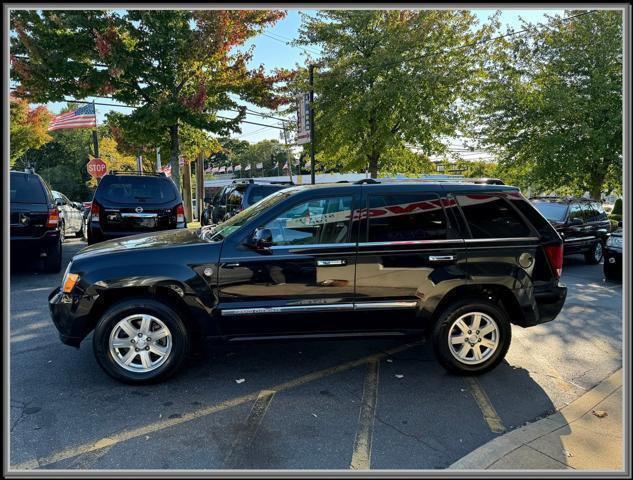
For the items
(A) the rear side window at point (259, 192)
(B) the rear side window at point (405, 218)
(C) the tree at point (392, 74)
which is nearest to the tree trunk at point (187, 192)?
(C) the tree at point (392, 74)

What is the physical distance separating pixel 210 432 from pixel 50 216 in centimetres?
593

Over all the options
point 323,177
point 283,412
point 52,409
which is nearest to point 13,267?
point 52,409

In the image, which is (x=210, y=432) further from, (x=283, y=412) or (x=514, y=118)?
(x=514, y=118)

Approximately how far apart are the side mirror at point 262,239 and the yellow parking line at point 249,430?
1.26 metres

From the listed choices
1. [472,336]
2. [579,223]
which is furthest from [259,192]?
[579,223]

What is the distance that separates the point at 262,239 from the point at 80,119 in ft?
67.2

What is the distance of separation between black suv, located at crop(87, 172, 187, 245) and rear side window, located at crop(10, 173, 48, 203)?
87 centimetres

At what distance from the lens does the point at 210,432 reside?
10.5 feet

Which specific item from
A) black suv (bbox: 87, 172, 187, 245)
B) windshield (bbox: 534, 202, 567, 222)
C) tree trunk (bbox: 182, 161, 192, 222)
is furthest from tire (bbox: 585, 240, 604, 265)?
tree trunk (bbox: 182, 161, 192, 222)

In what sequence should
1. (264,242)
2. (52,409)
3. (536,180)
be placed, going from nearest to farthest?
(52,409), (264,242), (536,180)

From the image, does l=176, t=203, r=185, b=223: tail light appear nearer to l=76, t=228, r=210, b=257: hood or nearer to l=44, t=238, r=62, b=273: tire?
l=44, t=238, r=62, b=273: tire

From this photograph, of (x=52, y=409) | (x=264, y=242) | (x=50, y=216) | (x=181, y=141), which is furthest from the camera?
(x=181, y=141)

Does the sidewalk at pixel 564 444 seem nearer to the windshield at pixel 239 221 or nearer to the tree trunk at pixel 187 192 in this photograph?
the windshield at pixel 239 221

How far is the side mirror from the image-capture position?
12.6 feet
